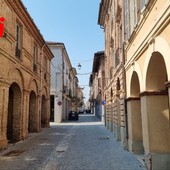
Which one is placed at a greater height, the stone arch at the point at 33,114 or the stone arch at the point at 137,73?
the stone arch at the point at 137,73

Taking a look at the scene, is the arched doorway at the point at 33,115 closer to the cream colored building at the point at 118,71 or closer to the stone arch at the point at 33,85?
the stone arch at the point at 33,85

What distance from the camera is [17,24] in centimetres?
1378

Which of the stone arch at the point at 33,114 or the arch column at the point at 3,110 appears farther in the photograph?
the stone arch at the point at 33,114

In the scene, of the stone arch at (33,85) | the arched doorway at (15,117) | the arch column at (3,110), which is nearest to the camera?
the arch column at (3,110)

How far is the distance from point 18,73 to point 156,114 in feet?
27.1

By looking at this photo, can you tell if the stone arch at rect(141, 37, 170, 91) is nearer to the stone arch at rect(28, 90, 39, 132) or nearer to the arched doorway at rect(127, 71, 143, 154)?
the arched doorway at rect(127, 71, 143, 154)

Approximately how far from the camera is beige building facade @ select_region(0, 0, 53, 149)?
11180 mm

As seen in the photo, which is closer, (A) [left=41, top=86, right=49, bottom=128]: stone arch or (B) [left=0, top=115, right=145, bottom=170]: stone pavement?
(B) [left=0, top=115, right=145, bottom=170]: stone pavement

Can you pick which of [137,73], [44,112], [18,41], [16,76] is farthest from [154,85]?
[44,112]

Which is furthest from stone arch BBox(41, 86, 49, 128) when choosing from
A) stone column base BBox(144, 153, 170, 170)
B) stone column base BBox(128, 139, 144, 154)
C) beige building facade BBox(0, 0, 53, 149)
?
stone column base BBox(144, 153, 170, 170)

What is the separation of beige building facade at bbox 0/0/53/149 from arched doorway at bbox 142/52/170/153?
6101mm

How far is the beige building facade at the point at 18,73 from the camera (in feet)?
36.7

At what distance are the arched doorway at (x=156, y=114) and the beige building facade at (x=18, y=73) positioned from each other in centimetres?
610

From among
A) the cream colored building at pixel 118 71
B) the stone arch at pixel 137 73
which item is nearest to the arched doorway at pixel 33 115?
the cream colored building at pixel 118 71
